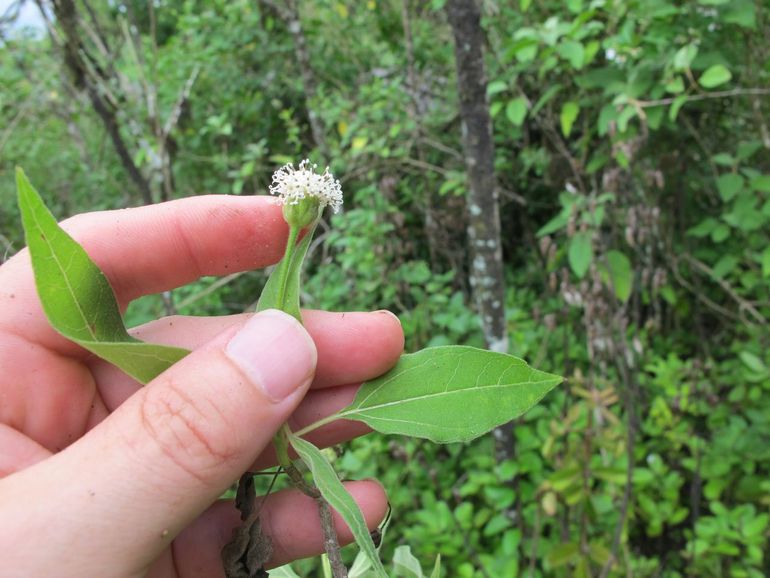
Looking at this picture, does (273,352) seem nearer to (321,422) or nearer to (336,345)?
(321,422)

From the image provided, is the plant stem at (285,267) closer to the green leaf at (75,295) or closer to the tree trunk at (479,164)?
the green leaf at (75,295)

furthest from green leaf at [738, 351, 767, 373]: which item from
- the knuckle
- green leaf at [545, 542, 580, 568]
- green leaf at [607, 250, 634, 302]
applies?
the knuckle

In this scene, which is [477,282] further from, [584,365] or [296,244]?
[296,244]

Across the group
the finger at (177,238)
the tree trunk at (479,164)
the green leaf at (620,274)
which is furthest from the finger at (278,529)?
the green leaf at (620,274)

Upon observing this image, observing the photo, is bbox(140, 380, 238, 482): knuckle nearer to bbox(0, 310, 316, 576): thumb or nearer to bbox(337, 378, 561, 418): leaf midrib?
bbox(0, 310, 316, 576): thumb

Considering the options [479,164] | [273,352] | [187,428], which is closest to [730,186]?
[479,164]

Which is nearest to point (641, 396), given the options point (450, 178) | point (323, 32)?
point (450, 178)
